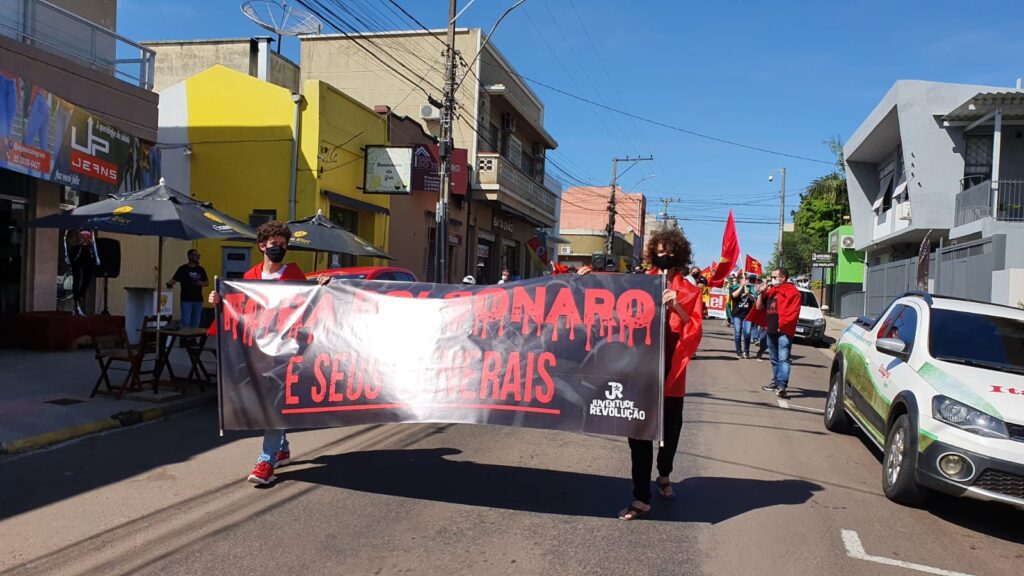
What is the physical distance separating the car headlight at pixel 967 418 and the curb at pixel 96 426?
7.34 meters

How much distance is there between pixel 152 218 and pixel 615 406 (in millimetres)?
5971

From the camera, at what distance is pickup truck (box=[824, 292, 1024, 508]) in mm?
4801

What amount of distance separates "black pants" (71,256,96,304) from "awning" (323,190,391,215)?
21.2ft

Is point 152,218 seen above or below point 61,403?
above

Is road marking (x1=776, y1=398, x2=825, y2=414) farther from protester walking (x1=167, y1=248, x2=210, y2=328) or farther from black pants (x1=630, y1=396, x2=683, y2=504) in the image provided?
protester walking (x1=167, y1=248, x2=210, y2=328)

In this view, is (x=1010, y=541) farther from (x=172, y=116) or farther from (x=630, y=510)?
(x=172, y=116)

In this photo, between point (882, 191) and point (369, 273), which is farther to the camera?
point (882, 191)

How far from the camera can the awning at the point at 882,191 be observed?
29922 millimetres

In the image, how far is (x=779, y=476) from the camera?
6289 millimetres

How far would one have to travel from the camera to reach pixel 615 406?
4.80 meters

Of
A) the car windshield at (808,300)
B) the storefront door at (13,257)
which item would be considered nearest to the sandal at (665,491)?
the storefront door at (13,257)

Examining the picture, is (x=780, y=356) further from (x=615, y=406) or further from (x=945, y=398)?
(x=615, y=406)

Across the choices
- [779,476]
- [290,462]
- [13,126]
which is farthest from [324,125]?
[779,476]

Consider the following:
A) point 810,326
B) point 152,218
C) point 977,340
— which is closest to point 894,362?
point 977,340
